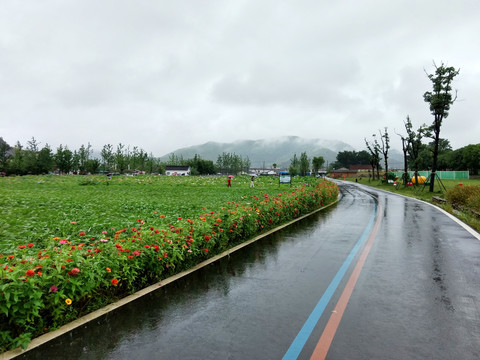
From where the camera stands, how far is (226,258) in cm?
732

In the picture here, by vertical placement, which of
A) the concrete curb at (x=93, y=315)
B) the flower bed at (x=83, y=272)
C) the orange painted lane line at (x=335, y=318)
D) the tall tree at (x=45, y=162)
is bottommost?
the orange painted lane line at (x=335, y=318)

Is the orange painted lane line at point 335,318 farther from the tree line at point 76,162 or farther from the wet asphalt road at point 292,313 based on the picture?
the tree line at point 76,162

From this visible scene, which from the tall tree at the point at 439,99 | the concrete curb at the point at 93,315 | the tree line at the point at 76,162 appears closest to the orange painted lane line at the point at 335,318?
the concrete curb at the point at 93,315

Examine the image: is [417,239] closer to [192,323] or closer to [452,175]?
[192,323]

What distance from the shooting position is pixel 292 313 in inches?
171

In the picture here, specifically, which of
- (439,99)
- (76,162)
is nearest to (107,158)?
(76,162)

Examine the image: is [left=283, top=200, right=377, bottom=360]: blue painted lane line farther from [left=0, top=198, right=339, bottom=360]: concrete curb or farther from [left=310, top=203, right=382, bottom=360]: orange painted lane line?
[left=0, top=198, right=339, bottom=360]: concrete curb

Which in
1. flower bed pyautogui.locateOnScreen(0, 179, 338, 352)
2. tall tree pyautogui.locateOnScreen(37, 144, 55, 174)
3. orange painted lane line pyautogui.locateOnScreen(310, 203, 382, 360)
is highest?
tall tree pyautogui.locateOnScreen(37, 144, 55, 174)

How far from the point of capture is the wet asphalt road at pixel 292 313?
3447 mm

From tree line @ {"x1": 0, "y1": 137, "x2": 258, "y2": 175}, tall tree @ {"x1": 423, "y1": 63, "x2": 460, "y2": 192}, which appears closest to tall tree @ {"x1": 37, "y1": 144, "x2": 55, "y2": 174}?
tree line @ {"x1": 0, "y1": 137, "x2": 258, "y2": 175}

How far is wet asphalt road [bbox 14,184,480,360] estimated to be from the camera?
11.3ft

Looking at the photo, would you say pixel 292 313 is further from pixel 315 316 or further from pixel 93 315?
pixel 93 315

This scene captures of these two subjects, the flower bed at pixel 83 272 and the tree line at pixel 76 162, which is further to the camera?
the tree line at pixel 76 162

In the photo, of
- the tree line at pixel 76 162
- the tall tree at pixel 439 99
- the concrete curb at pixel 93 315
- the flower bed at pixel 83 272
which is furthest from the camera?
the tree line at pixel 76 162
